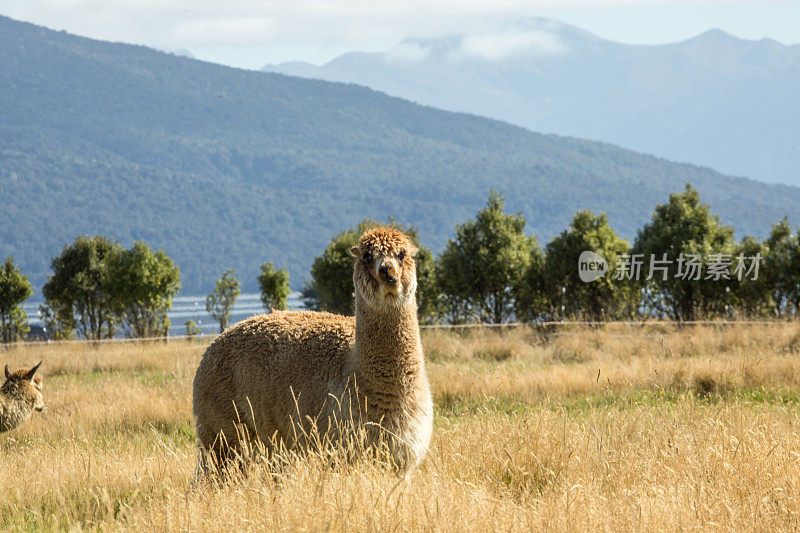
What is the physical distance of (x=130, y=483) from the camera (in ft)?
20.5

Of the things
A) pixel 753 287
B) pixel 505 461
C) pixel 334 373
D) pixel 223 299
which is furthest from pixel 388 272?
pixel 223 299

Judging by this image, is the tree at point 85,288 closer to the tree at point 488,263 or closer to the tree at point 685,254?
the tree at point 488,263

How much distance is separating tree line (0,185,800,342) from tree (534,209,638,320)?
1.1 inches

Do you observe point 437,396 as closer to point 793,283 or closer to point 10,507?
point 10,507

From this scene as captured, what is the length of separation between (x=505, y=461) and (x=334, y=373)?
4.17 ft

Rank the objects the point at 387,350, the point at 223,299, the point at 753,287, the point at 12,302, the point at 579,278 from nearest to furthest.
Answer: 1. the point at 387,350
2. the point at 753,287
3. the point at 579,278
4. the point at 223,299
5. the point at 12,302

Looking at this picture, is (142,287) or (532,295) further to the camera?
(142,287)

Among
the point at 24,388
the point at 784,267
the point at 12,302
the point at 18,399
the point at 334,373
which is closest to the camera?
the point at 334,373

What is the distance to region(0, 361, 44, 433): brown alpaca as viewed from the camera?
8891 mm

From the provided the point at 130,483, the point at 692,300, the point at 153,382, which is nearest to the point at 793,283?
the point at 692,300

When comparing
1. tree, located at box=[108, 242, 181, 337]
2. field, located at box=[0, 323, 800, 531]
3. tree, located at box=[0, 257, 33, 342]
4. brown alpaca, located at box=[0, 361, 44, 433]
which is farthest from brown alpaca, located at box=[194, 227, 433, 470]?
tree, located at box=[0, 257, 33, 342]

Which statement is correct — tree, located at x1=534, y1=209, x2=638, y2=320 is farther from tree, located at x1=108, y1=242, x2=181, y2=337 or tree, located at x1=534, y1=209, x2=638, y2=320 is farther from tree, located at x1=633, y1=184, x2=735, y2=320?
tree, located at x1=108, y1=242, x2=181, y2=337

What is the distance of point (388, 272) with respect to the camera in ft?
16.1

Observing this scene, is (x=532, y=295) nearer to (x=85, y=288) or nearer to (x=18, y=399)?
(x=85, y=288)
